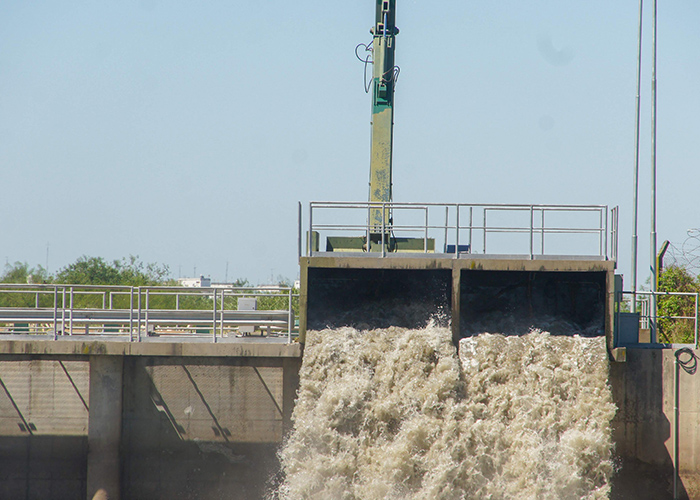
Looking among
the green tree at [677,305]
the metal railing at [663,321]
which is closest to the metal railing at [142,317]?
the metal railing at [663,321]

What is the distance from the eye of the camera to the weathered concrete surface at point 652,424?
1452 centimetres

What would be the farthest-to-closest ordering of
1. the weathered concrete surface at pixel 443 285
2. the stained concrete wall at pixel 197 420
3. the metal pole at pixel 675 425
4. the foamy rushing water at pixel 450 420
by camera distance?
the stained concrete wall at pixel 197 420, the metal pole at pixel 675 425, the weathered concrete surface at pixel 443 285, the foamy rushing water at pixel 450 420

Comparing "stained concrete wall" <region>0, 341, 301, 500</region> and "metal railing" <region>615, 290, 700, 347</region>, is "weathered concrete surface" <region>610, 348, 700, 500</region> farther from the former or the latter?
"stained concrete wall" <region>0, 341, 301, 500</region>

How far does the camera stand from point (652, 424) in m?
14.6

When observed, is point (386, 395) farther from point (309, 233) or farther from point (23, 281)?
point (23, 281)

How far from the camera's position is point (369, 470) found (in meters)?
13.2

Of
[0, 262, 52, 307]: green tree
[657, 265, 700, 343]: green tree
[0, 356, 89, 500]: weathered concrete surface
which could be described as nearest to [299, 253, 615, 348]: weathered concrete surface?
[0, 356, 89, 500]: weathered concrete surface

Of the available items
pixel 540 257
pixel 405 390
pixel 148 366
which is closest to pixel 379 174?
pixel 540 257

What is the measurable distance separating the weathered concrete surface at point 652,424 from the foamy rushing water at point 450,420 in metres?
1.36

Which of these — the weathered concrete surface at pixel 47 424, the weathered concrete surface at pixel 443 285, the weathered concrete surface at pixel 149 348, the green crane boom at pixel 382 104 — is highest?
the green crane boom at pixel 382 104

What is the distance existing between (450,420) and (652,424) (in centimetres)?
467

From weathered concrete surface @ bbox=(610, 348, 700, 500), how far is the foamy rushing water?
1357 millimetres

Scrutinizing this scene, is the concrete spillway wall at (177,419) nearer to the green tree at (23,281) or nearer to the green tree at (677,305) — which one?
the green tree at (677,305)

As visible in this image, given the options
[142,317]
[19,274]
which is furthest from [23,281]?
[142,317]
